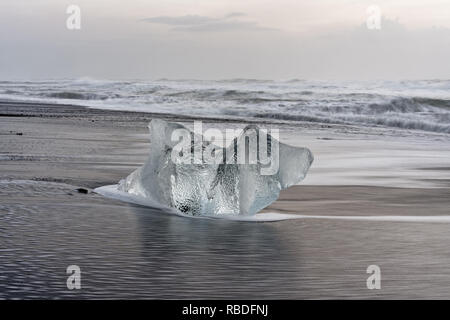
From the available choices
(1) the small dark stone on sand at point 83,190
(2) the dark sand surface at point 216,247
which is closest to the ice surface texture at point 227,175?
(2) the dark sand surface at point 216,247

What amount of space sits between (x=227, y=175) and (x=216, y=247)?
4.93 ft

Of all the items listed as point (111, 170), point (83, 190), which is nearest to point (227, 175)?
point (83, 190)

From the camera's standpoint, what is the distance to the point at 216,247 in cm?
548

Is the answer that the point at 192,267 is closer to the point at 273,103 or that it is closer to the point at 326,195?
the point at 326,195

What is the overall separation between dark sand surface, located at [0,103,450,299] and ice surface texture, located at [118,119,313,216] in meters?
0.27

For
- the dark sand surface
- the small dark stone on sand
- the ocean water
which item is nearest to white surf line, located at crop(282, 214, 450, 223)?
the dark sand surface

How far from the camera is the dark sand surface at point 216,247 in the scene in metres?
4.43

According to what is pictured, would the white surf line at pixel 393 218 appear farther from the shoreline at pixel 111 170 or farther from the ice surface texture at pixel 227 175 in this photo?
the ice surface texture at pixel 227 175

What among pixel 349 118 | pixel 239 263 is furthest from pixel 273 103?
pixel 239 263

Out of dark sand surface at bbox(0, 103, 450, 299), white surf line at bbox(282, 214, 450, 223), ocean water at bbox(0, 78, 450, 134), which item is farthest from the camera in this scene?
ocean water at bbox(0, 78, 450, 134)

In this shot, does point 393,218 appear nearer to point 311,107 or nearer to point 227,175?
point 227,175

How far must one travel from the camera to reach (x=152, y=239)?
5.70 m

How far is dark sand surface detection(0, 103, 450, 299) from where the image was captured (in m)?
4.43

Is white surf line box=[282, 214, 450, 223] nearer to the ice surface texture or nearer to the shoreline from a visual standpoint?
the shoreline
